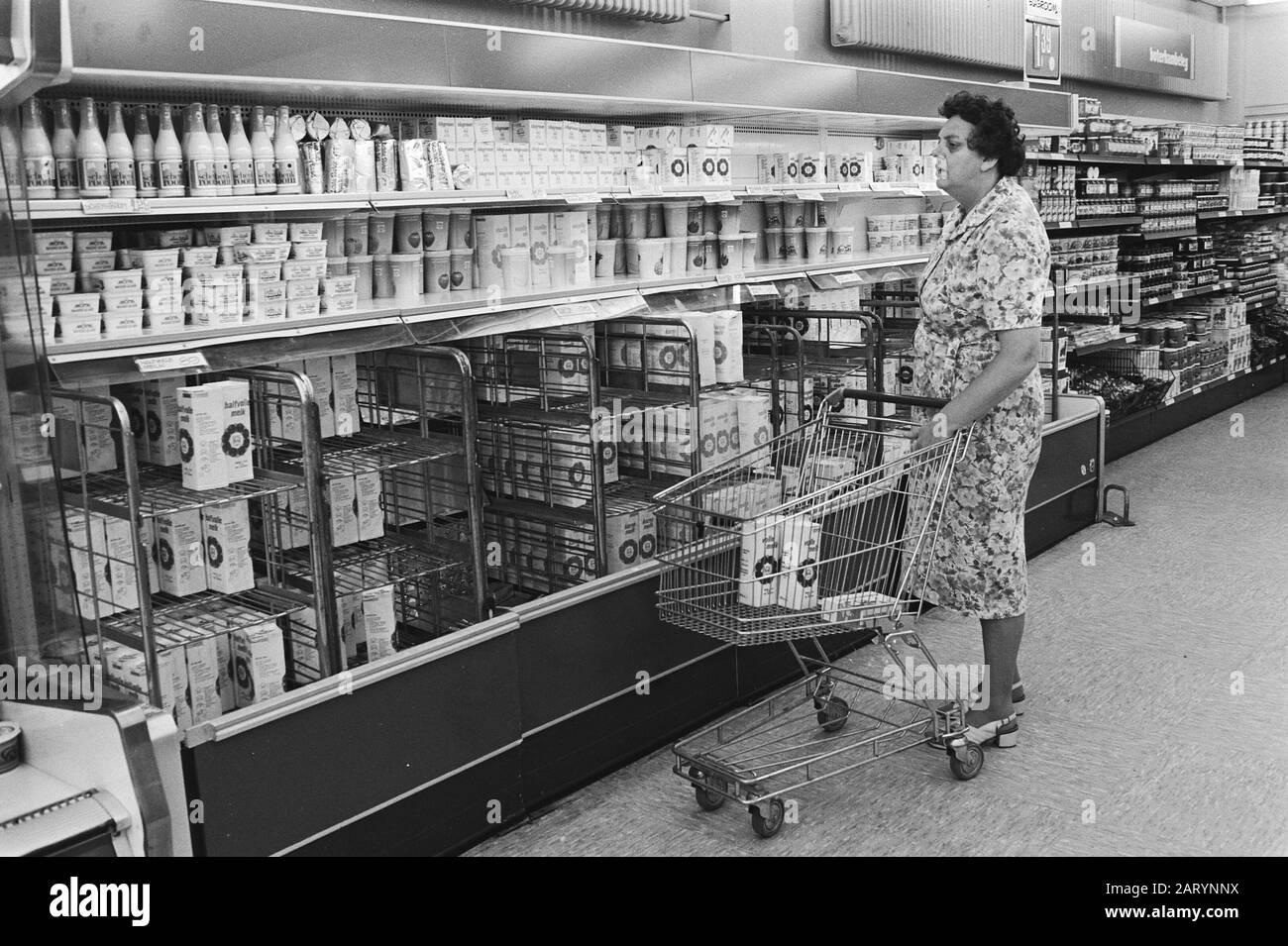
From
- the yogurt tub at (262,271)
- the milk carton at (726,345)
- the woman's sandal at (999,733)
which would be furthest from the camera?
the milk carton at (726,345)

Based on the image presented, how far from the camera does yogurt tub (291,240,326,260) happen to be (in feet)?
11.1

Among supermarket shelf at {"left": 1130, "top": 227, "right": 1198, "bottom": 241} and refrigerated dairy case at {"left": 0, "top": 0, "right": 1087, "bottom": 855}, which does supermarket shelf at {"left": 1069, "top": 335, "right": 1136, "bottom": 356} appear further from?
refrigerated dairy case at {"left": 0, "top": 0, "right": 1087, "bottom": 855}

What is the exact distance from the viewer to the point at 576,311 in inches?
→ 160

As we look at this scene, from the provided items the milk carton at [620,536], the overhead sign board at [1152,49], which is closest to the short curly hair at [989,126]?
the milk carton at [620,536]

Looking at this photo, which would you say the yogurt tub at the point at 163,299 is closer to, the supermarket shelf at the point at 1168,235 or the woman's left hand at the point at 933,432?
the woman's left hand at the point at 933,432

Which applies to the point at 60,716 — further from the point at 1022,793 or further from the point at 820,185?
the point at 820,185

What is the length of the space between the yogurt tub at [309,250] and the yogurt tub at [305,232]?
14 millimetres

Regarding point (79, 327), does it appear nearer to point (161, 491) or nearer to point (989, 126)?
point (161, 491)

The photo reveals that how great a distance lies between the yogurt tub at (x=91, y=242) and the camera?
2.97 metres

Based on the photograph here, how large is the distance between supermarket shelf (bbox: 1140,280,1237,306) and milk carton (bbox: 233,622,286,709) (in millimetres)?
7412

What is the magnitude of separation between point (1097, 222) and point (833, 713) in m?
5.44

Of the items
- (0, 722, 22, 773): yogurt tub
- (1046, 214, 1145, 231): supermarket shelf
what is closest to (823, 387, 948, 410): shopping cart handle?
(0, 722, 22, 773): yogurt tub

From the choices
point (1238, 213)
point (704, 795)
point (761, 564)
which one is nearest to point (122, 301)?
point (761, 564)
